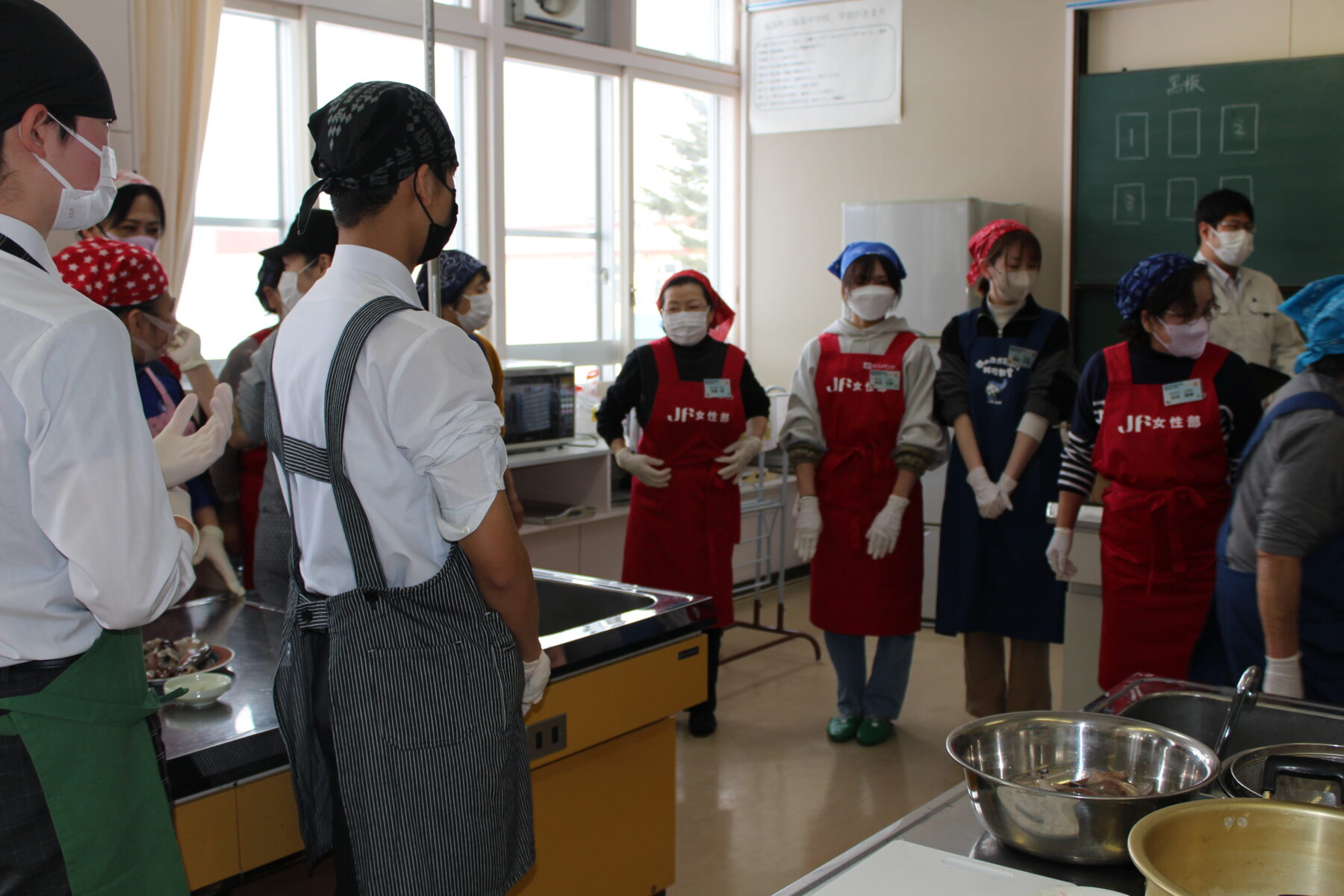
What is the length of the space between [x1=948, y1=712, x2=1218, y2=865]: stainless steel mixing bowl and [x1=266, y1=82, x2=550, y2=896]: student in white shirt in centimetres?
53

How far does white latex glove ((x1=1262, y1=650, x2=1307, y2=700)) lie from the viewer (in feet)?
5.48

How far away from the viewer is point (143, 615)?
102 cm

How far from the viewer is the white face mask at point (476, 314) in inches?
117

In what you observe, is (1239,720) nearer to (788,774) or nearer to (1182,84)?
(788,774)

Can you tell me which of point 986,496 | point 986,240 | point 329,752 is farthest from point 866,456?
point 329,752

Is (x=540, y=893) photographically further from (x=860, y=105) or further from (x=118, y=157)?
(x=860, y=105)

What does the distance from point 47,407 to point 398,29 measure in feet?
12.2

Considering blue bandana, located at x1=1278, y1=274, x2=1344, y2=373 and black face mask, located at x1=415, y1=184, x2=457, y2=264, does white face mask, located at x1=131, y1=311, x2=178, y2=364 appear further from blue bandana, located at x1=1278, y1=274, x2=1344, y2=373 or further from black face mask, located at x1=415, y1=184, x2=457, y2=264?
blue bandana, located at x1=1278, y1=274, x2=1344, y2=373

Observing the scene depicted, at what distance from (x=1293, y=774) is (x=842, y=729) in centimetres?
249

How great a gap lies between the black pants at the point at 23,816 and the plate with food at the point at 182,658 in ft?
1.62

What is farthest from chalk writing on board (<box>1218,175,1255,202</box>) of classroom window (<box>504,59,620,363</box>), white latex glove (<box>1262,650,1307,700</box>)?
white latex glove (<box>1262,650,1307,700</box>)

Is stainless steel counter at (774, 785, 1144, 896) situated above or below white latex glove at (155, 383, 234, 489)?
below

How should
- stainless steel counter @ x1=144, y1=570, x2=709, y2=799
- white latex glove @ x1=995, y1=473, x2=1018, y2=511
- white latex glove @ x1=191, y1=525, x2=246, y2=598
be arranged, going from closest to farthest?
1. stainless steel counter @ x1=144, y1=570, x2=709, y2=799
2. white latex glove @ x1=191, y1=525, x2=246, y2=598
3. white latex glove @ x1=995, y1=473, x2=1018, y2=511

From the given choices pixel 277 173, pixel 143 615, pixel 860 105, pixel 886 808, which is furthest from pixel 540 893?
pixel 860 105
